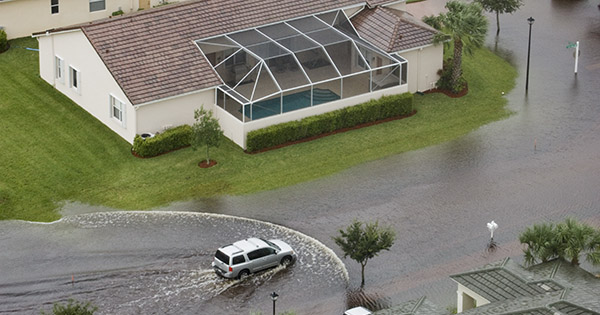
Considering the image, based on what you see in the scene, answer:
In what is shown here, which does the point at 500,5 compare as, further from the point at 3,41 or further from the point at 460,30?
the point at 3,41

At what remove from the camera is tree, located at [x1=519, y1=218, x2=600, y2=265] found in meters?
51.7

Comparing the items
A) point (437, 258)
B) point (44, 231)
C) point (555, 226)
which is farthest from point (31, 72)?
point (555, 226)

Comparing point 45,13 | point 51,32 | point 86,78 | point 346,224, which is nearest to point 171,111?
point 86,78

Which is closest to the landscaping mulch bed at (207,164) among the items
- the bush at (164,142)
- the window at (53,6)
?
the bush at (164,142)

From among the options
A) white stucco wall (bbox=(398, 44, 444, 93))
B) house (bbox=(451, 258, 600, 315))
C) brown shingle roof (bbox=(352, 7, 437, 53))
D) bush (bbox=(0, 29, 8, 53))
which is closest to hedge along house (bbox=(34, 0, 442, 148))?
brown shingle roof (bbox=(352, 7, 437, 53))

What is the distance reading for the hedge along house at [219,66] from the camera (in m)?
68.1

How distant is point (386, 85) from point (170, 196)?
16506mm

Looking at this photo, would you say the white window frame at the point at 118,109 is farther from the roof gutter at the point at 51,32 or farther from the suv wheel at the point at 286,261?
the suv wheel at the point at 286,261

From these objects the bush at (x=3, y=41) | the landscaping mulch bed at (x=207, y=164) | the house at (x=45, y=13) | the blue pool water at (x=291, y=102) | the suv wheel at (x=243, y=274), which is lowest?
the suv wheel at (x=243, y=274)

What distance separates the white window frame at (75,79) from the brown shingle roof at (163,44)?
356 cm

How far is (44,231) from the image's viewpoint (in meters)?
59.6

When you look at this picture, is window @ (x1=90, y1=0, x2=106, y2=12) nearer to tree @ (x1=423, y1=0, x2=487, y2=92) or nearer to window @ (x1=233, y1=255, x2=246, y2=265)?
tree @ (x1=423, y1=0, x2=487, y2=92)

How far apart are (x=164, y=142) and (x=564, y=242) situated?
24.7 meters

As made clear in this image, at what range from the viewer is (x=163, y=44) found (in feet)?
228
